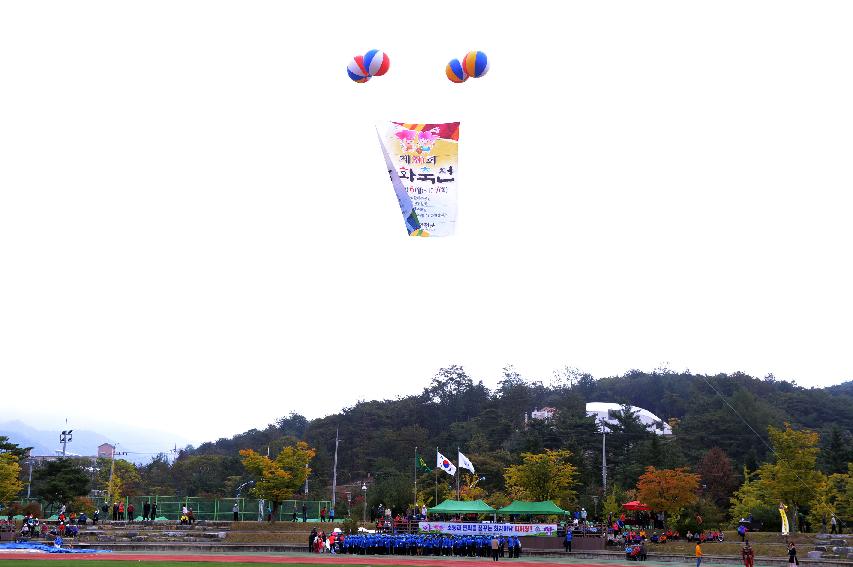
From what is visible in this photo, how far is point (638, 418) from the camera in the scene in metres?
81.6

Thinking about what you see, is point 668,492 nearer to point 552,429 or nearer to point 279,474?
point 279,474

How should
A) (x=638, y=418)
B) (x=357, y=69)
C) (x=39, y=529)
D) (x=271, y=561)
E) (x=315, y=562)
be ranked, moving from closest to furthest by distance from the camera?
1. (x=357, y=69)
2. (x=315, y=562)
3. (x=271, y=561)
4. (x=39, y=529)
5. (x=638, y=418)

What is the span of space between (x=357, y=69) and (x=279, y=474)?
29.1m

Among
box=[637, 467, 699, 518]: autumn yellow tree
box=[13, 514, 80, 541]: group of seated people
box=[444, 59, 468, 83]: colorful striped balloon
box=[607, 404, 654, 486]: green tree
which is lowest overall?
box=[13, 514, 80, 541]: group of seated people

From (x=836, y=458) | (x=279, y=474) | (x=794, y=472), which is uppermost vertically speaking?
(x=836, y=458)

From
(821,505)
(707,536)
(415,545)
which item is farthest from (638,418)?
(415,545)

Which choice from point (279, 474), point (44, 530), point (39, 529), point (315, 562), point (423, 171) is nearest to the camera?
point (423, 171)

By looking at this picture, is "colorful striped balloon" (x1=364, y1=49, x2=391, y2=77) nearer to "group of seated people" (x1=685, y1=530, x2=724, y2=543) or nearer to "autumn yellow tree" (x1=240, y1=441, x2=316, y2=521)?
"group of seated people" (x1=685, y1=530, x2=724, y2=543)

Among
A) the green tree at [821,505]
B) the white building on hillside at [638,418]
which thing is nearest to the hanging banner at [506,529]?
the green tree at [821,505]

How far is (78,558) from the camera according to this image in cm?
3128

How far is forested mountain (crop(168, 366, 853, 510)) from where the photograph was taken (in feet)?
245

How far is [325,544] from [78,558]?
11087mm

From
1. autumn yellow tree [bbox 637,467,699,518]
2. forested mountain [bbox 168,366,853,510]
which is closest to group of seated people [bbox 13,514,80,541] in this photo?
forested mountain [bbox 168,366,853,510]

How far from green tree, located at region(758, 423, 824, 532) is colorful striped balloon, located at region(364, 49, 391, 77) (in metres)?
28.1
